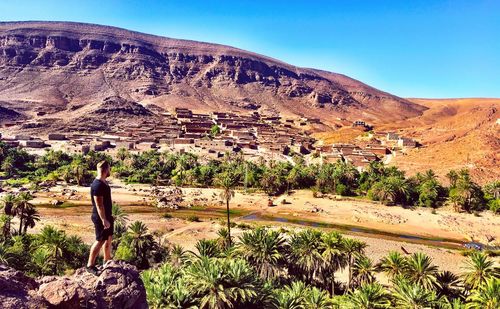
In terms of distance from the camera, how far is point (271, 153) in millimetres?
100000

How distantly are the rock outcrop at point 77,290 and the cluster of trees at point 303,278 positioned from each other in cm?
728

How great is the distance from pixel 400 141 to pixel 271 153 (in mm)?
38001

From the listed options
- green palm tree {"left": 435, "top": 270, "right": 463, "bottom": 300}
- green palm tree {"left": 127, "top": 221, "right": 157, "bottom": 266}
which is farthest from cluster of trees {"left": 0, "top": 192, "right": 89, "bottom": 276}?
green palm tree {"left": 435, "top": 270, "right": 463, "bottom": 300}

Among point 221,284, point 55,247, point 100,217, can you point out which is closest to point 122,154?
point 55,247

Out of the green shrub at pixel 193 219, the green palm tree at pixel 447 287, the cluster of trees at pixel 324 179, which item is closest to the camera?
the green palm tree at pixel 447 287

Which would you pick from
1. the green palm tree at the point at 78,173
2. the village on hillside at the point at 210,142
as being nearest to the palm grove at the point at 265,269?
the green palm tree at the point at 78,173

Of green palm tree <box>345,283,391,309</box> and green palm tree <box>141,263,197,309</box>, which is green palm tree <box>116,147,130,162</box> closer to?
green palm tree <box>141,263,197,309</box>

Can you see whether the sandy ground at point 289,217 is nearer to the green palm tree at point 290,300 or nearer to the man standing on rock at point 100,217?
the green palm tree at point 290,300

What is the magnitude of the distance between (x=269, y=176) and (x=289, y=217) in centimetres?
1358

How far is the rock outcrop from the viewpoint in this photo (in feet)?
22.6

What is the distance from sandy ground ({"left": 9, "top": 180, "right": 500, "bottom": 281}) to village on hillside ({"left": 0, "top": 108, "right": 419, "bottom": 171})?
23088 millimetres

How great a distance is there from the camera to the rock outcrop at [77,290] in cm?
689

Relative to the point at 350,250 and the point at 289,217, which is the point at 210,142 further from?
the point at 350,250

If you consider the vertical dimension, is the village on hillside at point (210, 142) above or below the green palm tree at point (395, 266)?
above
